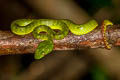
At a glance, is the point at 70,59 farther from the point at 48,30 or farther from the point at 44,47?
the point at 44,47

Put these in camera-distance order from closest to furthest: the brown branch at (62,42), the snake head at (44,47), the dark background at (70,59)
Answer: the brown branch at (62,42)
the snake head at (44,47)
the dark background at (70,59)

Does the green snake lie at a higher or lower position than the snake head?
higher

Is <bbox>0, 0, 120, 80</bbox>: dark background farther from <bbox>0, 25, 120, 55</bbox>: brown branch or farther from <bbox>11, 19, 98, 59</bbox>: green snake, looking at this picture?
<bbox>0, 25, 120, 55</bbox>: brown branch

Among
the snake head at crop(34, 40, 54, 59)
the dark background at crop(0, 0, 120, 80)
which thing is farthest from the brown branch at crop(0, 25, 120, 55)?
the dark background at crop(0, 0, 120, 80)

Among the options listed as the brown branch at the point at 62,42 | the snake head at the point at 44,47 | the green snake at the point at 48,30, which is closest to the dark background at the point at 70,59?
the green snake at the point at 48,30

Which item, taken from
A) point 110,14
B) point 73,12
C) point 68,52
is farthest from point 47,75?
point 110,14

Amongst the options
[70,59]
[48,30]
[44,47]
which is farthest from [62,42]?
[70,59]

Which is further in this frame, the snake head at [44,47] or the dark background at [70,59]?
the dark background at [70,59]

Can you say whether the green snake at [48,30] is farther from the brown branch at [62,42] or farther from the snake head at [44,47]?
the brown branch at [62,42]

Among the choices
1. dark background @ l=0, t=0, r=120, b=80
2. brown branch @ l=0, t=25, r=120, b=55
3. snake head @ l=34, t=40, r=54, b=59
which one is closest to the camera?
brown branch @ l=0, t=25, r=120, b=55
